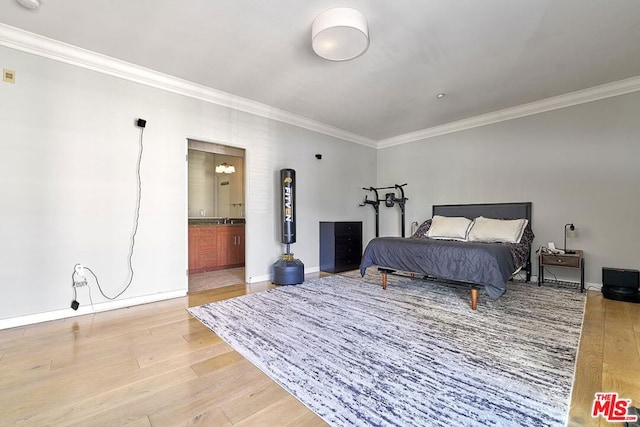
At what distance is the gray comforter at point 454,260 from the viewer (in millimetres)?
2779

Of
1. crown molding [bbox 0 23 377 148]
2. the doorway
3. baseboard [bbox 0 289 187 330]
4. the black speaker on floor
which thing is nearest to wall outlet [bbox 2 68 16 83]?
crown molding [bbox 0 23 377 148]

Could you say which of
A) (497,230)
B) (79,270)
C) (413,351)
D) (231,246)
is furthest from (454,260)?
(231,246)

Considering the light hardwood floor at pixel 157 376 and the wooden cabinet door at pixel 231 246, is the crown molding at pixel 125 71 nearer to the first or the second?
the wooden cabinet door at pixel 231 246

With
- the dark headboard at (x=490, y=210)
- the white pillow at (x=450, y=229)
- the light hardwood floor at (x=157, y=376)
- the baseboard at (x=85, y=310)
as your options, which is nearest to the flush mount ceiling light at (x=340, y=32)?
the light hardwood floor at (x=157, y=376)

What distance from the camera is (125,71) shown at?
10.2 ft

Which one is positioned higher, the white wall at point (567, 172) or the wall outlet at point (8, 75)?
the wall outlet at point (8, 75)

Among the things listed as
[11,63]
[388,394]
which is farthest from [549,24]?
[11,63]

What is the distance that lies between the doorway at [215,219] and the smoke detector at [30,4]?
179 cm

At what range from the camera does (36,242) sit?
2.62m

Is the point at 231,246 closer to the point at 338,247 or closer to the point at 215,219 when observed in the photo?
the point at 215,219

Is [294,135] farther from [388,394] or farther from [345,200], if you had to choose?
[388,394]

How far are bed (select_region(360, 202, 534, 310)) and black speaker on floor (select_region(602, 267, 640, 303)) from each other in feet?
2.72

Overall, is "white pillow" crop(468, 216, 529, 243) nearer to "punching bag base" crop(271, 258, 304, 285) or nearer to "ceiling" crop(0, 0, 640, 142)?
"ceiling" crop(0, 0, 640, 142)

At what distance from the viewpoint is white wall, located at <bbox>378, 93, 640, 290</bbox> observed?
3.57 metres
